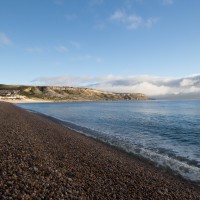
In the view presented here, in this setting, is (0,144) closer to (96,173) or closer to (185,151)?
(96,173)

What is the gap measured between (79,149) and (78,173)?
9.13m

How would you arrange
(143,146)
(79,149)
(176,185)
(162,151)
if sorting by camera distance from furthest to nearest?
(143,146)
(162,151)
(79,149)
(176,185)

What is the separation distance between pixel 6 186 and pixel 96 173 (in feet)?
22.1

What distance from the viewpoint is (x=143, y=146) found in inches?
1359

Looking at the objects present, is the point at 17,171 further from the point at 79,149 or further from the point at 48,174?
the point at 79,149

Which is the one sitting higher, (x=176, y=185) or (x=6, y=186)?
(x=6, y=186)

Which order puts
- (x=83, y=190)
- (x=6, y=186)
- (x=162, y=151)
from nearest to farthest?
(x=6, y=186) < (x=83, y=190) < (x=162, y=151)

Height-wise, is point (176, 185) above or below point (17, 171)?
below

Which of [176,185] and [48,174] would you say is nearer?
[48,174]

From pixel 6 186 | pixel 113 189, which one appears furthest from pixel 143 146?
pixel 6 186

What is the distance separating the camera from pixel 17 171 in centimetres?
1631

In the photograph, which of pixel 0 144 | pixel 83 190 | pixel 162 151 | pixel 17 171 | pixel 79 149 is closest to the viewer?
pixel 83 190

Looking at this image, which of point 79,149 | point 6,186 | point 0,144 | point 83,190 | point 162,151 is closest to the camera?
point 6,186

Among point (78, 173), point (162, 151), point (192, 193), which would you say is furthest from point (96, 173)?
point (162, 151)
